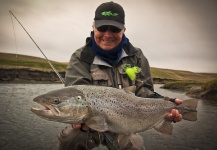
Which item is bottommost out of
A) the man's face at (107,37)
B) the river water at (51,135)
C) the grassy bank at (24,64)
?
the river water at (51,135)

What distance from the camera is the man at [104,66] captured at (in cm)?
386

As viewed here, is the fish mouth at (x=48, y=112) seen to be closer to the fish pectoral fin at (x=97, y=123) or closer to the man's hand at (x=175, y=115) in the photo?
the fish pectoral fin at (x=97, y=123)

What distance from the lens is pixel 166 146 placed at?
6.80 meters

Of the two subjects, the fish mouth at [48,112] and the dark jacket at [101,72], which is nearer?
the fish mouth at [48,112]

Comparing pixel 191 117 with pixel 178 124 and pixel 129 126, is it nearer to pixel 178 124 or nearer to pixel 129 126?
pixel 129 126

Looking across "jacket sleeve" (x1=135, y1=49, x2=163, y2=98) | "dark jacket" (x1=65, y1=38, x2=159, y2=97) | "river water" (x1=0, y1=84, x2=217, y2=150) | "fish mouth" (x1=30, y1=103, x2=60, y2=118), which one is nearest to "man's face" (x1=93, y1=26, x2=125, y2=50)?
"dark jacket" (x1=65, y1=38, x2=159, y2=97)

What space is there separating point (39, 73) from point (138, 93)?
45.1 m

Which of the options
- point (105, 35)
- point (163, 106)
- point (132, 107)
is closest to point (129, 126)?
point (132, 107)

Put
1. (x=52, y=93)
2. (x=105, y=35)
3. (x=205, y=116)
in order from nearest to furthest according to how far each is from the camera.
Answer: (x=52, y=93)
(x=105, y=35)
(x=205, y=116)

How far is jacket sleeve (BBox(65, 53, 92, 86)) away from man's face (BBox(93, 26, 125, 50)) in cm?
47

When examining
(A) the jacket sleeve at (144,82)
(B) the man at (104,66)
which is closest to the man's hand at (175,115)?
(B) the man at (104,66)

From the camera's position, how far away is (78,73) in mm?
3848

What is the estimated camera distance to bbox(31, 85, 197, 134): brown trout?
265 cm

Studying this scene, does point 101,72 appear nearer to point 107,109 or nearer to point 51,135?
point 107,109
